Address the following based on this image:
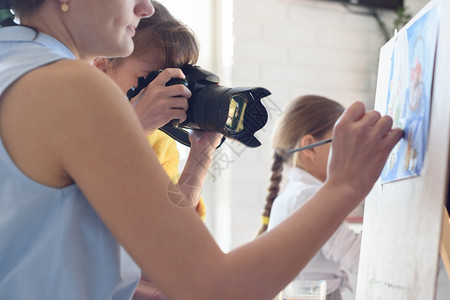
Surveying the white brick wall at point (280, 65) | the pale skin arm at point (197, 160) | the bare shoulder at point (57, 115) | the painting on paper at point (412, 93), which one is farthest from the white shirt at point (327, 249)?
the bare shoulder at point (57, 115)

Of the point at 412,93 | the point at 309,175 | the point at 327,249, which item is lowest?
the point at 327,249

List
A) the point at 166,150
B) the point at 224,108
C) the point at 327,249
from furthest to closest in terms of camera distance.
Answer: the point at 327,249 < the point at 166,150 < the point at 224,108

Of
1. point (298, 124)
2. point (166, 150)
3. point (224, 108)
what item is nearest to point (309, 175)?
point (298, 124)

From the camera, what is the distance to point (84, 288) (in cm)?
55

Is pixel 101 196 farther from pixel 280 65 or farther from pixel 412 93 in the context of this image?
pixel 280 65

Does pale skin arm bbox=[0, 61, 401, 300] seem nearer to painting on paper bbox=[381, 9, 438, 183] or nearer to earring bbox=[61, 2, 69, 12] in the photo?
earring bbox=[61, 2, 69, 12]

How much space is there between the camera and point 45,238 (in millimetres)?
533

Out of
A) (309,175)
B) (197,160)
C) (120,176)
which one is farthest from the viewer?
(309,175)

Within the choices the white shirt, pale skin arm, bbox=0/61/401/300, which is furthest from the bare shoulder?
the white shirt

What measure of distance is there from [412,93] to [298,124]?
38.4 inches

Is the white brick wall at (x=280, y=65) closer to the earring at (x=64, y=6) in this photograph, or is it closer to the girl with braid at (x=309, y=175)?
the girl with braid at (x=309, y=175)

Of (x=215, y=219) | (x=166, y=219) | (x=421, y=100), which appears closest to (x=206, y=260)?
(x=166, y=219)

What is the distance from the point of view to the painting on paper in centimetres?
63

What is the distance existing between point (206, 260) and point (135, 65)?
1.60 ft
